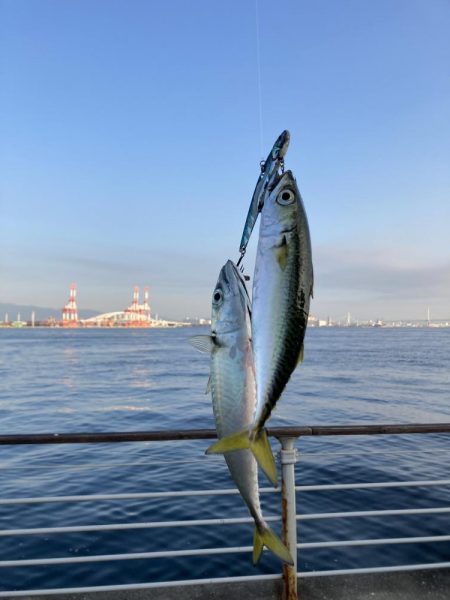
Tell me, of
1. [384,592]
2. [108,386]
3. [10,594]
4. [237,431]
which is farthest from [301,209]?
[108,386]

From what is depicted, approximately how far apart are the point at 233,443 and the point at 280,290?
0.51 metres

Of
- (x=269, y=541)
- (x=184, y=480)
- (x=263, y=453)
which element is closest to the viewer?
(x=263, y=453)

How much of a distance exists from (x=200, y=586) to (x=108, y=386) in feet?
91.6

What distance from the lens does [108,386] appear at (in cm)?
3022

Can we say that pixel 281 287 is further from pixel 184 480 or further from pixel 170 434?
pixel 184 480

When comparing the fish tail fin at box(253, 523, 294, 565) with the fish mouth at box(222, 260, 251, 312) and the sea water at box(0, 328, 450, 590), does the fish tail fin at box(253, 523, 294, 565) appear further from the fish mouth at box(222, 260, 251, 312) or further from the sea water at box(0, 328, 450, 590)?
the fish mouth at box(222, 260, 251, 312)

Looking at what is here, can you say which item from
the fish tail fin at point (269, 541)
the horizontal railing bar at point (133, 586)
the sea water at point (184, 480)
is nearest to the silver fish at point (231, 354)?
the fish tail fin at point (269, 541)

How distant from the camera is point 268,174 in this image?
60.2 inches

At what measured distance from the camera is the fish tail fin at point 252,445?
4.84 ft

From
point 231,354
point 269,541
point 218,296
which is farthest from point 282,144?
point 269,541

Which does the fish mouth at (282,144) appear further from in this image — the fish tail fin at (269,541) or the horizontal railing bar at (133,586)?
the horizontal railing bar at (133,586)

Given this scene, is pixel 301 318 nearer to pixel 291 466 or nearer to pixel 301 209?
pixel 301 209

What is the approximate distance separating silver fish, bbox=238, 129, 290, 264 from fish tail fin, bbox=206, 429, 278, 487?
0.70 meters

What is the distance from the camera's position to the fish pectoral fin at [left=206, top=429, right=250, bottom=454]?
1497mm
